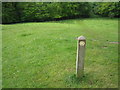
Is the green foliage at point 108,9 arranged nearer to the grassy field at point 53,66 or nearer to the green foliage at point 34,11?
the green foliage at point 34,11

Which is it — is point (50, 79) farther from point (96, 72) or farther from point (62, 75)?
point (96, 72)

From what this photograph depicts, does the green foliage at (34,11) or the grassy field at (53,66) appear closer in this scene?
the grassy field at (53,66)

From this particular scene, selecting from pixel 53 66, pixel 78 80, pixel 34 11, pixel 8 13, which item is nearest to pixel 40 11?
pixel 34 11

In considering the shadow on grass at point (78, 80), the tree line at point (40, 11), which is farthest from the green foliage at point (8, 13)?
the shadow on grass at point (78, 80)

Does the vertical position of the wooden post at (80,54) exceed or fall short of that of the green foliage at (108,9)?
it falls short

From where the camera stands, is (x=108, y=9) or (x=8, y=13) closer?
(x=8, y=13)

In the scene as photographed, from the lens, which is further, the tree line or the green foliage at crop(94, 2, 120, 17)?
the green foliage at crop(94, 2, 120, 17)

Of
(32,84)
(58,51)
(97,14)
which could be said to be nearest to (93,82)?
(32,84)

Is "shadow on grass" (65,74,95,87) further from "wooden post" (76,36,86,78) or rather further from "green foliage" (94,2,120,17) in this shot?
"green foliage" (94,2,120,17)

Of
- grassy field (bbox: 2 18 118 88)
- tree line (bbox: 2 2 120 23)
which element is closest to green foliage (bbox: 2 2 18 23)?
tree line (bbox: 2 2 120 23)

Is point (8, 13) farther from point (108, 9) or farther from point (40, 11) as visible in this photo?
point (108, 9)

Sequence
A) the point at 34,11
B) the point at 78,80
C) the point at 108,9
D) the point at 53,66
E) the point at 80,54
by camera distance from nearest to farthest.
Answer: the point at 80,54
the point at 78,80
the point at 53,66
the point at 34,11
the point at 108,9

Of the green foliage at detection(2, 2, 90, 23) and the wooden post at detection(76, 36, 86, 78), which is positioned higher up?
the green foliage at detection(2, 2, 90, 23)

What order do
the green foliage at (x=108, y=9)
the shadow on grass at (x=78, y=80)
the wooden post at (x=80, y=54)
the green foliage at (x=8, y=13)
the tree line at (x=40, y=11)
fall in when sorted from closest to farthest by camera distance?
the wooden post at (x=80, y=54)
the shadow on grass at (x=78, y=80)
the green foliage at (x=8, y=13)
the tree line at (x=40, y=11)
the green foliage at (x=108, y=9)
